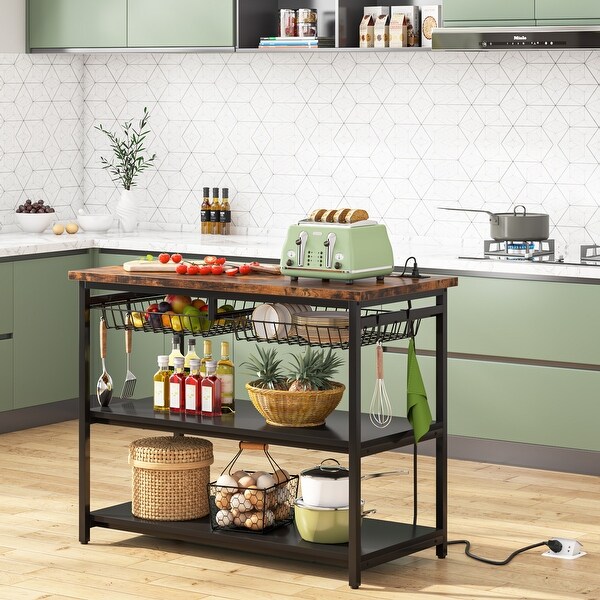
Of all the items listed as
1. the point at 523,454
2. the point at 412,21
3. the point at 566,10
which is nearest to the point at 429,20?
the point at 412,21

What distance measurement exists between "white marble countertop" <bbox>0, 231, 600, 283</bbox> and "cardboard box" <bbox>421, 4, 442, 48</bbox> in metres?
0.96

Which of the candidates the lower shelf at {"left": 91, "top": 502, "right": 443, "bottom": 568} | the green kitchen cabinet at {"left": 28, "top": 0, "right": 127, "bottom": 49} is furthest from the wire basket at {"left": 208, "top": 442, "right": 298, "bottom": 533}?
the green kitchen cabinet at {"left": 28, "top": 0, "right": 127, "bottom": 49}

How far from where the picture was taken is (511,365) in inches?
227

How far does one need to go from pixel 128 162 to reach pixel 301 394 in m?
3.24

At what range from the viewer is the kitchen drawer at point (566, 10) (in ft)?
18.4

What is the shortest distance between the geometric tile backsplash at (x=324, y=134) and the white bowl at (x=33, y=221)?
16cm

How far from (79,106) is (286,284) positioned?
12.0 feet

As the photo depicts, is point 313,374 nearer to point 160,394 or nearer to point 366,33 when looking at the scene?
point 160,394

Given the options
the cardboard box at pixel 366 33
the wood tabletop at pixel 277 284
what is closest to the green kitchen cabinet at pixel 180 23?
the cardboard box at pixel 366 33

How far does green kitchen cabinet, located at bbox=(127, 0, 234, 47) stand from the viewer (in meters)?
6.62

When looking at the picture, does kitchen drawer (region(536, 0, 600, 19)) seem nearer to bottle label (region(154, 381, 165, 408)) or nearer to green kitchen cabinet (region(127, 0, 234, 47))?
green kitchen cabinet (region(127, 0, 234, 47))

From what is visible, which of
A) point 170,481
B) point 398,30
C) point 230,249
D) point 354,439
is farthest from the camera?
point 230,249

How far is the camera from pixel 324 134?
6.82 meters

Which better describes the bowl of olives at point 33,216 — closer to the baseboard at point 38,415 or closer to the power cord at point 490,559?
the baseboard at point 38,415
